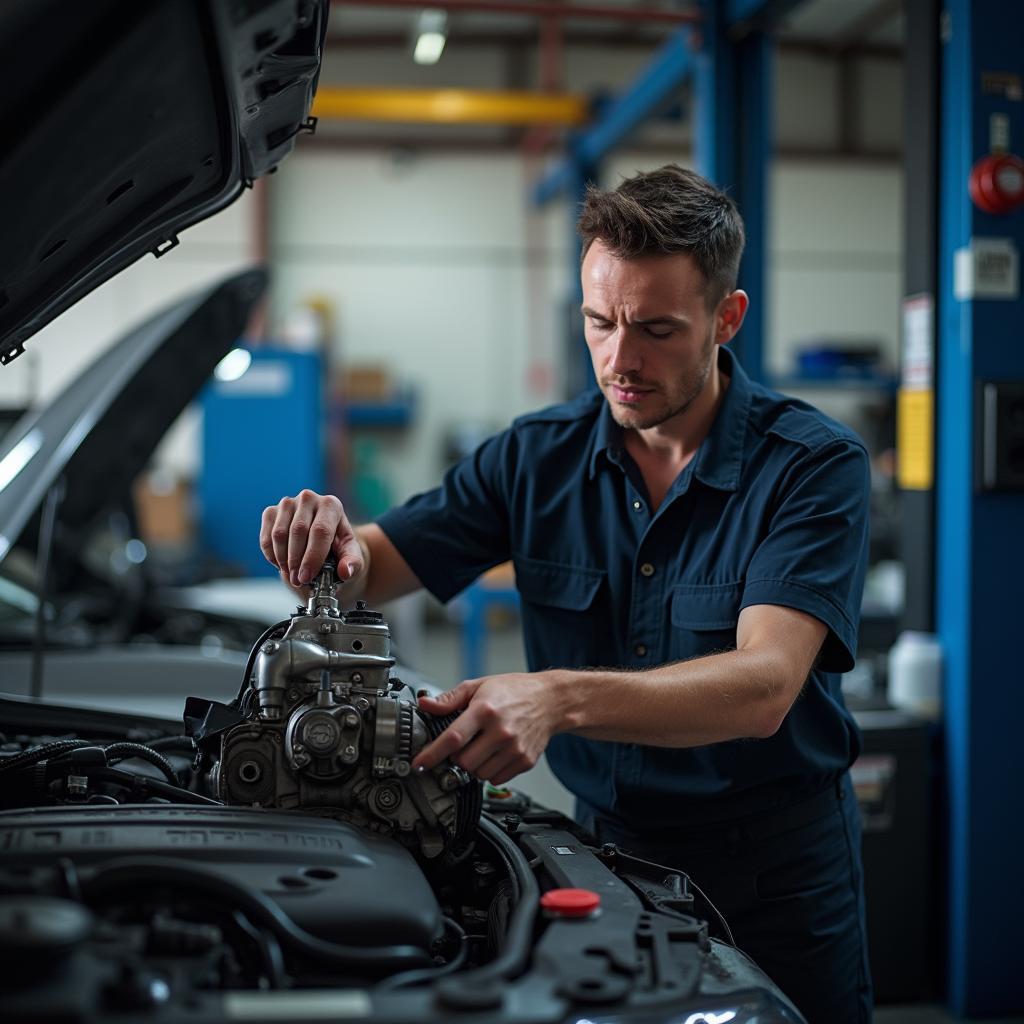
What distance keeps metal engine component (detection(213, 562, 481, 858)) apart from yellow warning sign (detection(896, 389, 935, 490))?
193cm

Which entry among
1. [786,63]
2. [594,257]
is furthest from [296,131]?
[786,63]

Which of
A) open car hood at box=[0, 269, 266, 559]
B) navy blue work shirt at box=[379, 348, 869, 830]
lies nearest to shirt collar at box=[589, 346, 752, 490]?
navy blue work shirt at box=[379, 348, 869, 830]

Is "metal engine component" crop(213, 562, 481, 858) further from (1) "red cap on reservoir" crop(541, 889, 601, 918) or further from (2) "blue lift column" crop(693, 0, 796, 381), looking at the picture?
(2) "blue lift column" crop(693, 0, 796, 381)

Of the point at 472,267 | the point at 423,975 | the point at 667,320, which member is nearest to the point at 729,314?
the point at 667,320

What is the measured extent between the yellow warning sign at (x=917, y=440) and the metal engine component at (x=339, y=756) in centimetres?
193

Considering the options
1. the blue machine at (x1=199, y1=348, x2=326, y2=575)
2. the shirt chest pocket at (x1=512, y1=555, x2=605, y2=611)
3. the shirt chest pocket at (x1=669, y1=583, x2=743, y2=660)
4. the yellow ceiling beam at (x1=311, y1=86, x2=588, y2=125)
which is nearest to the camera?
the shirt chest pocket at (x1=669, y1=583, x2=743, y2=660)

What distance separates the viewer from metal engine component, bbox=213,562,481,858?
4.07 ft

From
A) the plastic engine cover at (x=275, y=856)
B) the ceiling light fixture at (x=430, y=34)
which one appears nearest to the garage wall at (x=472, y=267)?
the ceiling light fixture at (x=430, y=34)

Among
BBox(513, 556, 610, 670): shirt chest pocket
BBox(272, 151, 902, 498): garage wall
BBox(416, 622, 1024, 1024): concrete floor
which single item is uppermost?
BBox(272, 151, 902, 498): garage wall

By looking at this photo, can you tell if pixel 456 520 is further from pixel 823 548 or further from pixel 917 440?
pixel 917 440

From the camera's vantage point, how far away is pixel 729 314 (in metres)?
1.70

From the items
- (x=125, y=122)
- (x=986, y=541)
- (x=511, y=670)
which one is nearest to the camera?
(x=125, y=122)

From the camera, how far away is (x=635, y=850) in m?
1.66

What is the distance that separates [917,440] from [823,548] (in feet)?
4.99
